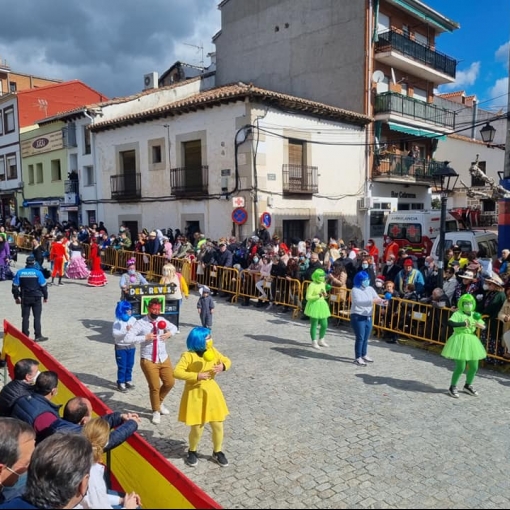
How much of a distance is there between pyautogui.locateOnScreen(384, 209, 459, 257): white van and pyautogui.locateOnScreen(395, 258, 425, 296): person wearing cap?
6.03 metres

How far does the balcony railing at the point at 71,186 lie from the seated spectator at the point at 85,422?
2371cm

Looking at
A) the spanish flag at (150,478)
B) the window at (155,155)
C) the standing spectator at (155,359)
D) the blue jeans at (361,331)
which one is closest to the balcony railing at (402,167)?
the window at (155,155)

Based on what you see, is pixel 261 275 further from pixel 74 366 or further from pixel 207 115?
pixel 207 115

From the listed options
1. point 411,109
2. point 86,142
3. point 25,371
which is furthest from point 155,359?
point 86,142

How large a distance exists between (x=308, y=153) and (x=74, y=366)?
13730 mm

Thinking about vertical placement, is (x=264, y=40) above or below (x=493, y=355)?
above

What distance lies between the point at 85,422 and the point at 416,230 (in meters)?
14.5

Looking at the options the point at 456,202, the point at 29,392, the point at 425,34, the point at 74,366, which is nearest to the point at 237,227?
the point at 74,366

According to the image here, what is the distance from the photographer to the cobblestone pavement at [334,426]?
4.34 meters

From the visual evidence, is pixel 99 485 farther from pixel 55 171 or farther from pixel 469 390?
pixel 55 171

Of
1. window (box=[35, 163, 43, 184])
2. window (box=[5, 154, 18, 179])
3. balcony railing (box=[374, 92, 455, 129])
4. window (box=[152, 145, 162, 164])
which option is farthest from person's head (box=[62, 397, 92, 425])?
window (box=[5, 154, 18, 179])

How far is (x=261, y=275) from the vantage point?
12375 millimetres

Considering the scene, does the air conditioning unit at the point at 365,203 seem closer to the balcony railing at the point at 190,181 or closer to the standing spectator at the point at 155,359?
the balcony railing at the point at 190,181

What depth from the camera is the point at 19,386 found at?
4.17 m
